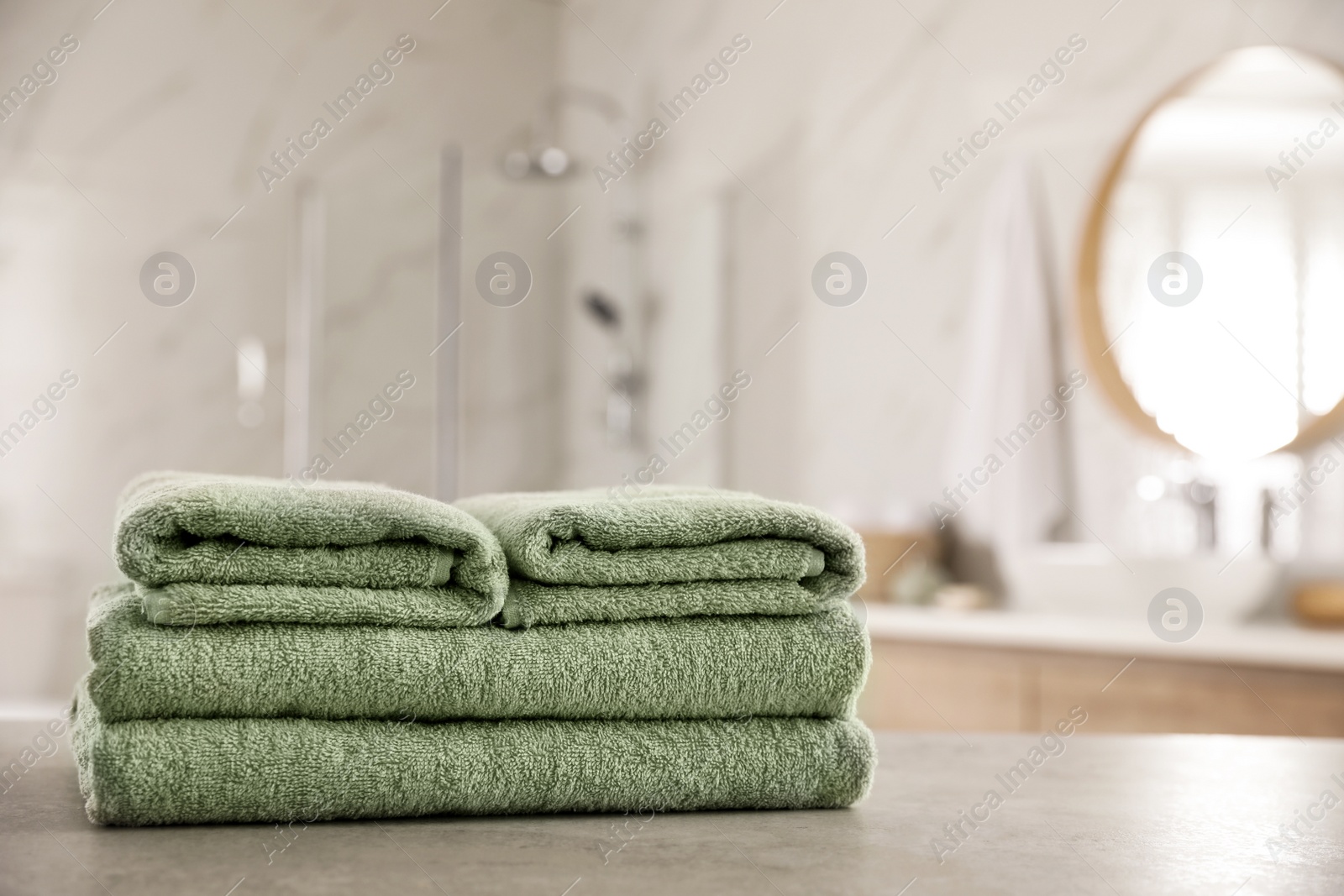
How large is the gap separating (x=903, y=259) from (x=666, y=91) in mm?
961

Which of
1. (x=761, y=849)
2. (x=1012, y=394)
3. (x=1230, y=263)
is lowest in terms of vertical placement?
(x=761, y=849)

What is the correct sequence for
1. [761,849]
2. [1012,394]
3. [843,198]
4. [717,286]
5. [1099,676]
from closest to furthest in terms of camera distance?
1. [761,849]
2. [1099,676]
3. [1012,394]
4. [843,198]
5. [717,286]

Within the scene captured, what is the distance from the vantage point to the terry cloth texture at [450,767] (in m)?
0.49

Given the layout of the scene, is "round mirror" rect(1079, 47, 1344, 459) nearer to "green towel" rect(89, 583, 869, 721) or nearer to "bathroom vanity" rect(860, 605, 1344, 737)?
"bathroom vanity" rect(860, 605, 1344, 737)

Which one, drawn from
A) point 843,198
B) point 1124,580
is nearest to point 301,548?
point 1124,580

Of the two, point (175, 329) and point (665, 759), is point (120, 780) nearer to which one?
point (665, 759)

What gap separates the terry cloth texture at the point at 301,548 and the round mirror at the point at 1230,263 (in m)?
1.54

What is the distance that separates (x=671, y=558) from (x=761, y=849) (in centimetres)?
14

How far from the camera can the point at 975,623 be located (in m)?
1.68

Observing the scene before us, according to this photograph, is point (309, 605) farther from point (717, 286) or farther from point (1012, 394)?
point (717, 286)

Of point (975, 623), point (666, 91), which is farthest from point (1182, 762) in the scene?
point (666, 91)

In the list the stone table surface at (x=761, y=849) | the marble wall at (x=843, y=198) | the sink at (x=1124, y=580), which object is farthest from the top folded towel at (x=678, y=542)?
the marble wall at (x=843, y=198)

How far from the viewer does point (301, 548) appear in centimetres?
51

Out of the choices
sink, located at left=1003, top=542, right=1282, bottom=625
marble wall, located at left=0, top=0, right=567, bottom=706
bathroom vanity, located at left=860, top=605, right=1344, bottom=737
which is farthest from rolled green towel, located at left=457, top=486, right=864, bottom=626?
marble wall, located at left=0, top=0, right=567, bottom=706
